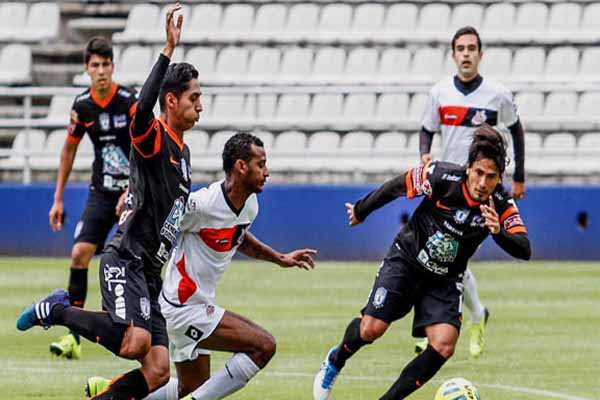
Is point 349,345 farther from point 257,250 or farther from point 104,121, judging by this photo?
point 104,121

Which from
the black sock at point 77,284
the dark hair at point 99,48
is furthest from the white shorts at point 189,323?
the dark hair at point 99,48

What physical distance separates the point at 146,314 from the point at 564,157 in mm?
12425

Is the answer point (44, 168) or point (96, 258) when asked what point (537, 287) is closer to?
point (96, 258)

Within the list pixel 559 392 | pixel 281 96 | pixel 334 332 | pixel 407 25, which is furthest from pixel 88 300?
pixel 407 25

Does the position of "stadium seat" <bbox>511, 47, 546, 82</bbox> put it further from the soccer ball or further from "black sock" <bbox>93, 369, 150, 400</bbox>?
"black sock" <bbox>93, 369, 150, 400</bbox>

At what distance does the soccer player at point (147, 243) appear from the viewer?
769 centimetres

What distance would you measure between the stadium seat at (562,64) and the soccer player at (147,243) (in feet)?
43.8

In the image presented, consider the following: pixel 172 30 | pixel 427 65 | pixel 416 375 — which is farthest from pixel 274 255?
pixel 427 65

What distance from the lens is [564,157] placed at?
759 inches

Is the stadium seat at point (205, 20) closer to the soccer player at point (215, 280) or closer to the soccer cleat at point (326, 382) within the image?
the soccer cleat at point (326, 382)

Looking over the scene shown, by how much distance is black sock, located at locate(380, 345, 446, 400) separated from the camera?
827 centimetres

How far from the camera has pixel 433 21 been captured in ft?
Answer: 71.1

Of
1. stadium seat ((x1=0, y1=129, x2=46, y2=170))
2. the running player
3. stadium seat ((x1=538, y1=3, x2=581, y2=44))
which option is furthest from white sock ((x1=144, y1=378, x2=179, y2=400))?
stadium seat ((x1=538, y1=3, x2=581, y2=44))

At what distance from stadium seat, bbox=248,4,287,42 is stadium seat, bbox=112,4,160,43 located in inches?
66.1
